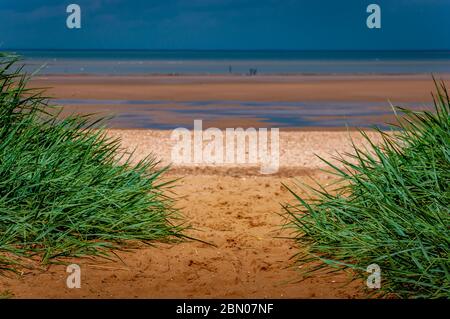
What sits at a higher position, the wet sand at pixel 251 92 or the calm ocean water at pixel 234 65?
the calm ocean water at pixel 234 65

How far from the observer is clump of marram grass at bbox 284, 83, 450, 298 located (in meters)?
5.46

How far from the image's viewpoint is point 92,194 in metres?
6.66

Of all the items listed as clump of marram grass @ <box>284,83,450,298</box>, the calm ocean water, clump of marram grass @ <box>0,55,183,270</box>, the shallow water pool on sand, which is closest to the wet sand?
the shallow water pool on sand

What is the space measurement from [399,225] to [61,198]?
2.58 m

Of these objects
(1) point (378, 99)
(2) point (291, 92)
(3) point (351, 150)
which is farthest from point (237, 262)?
(2) point (291, 92)

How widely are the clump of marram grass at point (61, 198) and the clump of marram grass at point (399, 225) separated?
4.63ft

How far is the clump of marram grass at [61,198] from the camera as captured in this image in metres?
6.27

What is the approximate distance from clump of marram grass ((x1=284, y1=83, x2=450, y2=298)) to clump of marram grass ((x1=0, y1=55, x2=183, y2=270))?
1.41 meters

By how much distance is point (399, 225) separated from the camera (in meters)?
5.90

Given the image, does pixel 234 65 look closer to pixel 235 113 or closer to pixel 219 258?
pixel 235 113

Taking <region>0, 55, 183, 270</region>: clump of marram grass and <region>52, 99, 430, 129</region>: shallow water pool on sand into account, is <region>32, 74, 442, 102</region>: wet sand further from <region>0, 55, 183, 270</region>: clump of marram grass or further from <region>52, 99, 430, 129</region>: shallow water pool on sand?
<region>0, 55, 183, 270</region>: clump of marram grass

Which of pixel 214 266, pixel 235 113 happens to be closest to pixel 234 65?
pixel 235 113

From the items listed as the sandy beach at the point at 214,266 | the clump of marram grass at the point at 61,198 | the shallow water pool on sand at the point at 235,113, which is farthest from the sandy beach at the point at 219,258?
the shallow water pool on sand at the point at 235,113

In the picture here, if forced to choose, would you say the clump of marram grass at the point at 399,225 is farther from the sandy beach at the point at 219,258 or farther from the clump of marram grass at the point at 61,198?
the clump of marram grass at the point at 61,198
